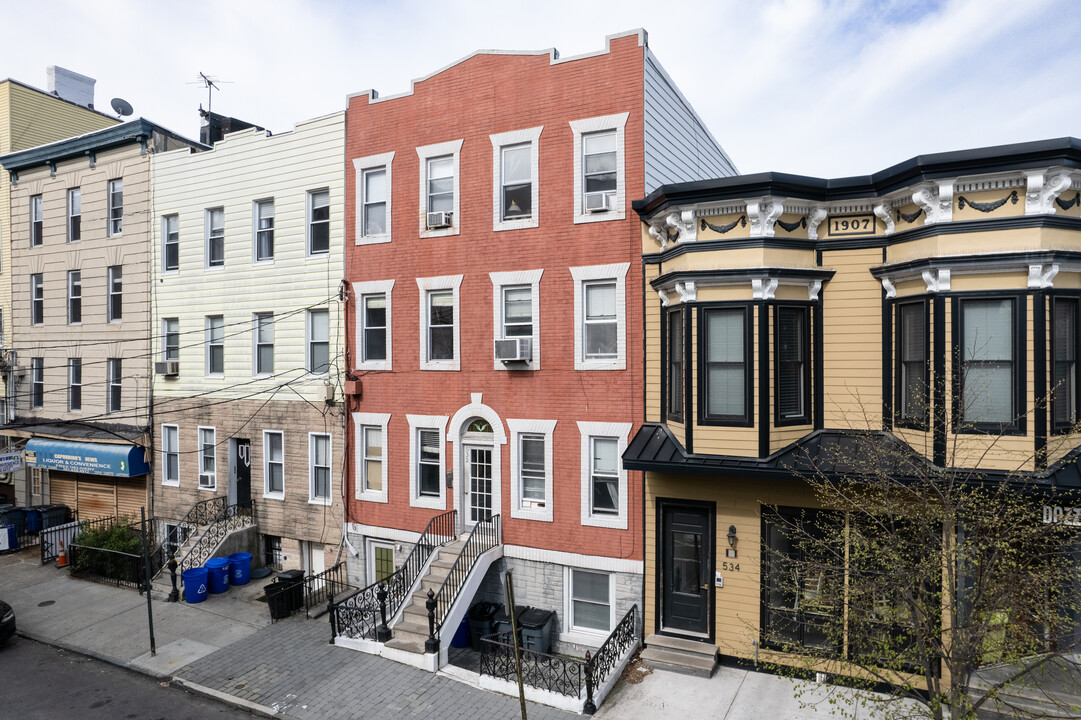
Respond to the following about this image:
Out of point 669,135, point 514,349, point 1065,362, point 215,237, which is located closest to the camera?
point 1065,362

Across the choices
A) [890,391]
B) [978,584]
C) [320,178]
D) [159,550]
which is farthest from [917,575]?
[159,550]

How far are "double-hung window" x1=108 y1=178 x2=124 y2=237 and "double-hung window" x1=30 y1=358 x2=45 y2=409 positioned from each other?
246 inches

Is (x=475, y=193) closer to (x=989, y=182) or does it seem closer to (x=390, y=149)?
(x=390, y=149)

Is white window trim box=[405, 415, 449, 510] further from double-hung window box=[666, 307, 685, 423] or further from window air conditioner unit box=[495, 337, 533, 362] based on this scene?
double-hung window box=[666, 307, 685, 423]

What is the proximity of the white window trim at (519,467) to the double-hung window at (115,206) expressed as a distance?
647 inches

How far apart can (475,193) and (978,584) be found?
41.6ft

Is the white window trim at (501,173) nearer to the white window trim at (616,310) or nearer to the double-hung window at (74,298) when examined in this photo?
the white window trim at (616,310)

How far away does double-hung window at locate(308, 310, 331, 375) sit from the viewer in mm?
18438

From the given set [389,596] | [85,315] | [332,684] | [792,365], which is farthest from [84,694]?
[792,365]

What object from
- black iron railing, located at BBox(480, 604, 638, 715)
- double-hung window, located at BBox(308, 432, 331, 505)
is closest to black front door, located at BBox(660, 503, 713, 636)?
black iron railing, located at BBox(480, 604, 638, 715)

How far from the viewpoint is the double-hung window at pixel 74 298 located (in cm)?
2355

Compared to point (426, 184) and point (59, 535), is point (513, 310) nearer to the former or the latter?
point (426, 184)

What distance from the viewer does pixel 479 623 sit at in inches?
585

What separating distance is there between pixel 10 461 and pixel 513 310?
18879mm
